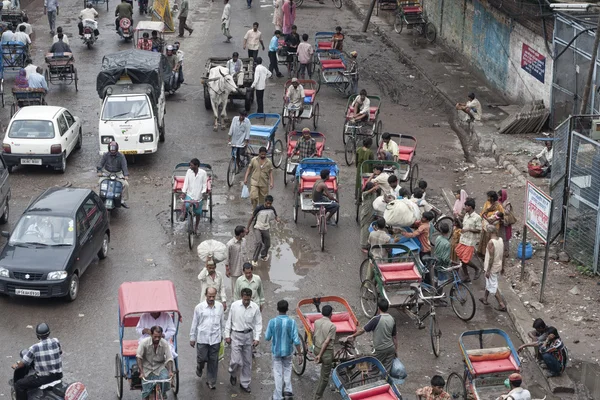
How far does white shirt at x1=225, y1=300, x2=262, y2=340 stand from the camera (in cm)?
1340

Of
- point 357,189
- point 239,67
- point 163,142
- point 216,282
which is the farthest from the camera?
point 239,67

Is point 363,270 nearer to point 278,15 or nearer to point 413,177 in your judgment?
point 413,177

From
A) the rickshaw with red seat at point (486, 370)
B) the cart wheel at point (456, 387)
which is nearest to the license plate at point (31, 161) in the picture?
the cart wheel at point (456, 387)

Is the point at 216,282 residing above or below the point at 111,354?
above

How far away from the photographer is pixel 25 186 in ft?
71.1

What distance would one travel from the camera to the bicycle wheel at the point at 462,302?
15899 mm

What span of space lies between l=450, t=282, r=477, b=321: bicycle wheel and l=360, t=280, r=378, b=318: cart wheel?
127 centimetres

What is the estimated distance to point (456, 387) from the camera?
1393 cm

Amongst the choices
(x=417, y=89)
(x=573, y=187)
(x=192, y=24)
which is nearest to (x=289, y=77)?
(x=417, y=89)

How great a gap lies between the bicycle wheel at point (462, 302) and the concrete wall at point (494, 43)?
33.0 ft

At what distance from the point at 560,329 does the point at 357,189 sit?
590 centimetres

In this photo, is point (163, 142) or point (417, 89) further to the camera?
point (417, 89)

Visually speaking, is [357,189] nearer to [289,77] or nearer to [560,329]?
[560,329]

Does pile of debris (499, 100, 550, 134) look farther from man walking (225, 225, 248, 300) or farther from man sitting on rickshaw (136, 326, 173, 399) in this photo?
man sitting on rickshaw (136, 326, 173, 399)
